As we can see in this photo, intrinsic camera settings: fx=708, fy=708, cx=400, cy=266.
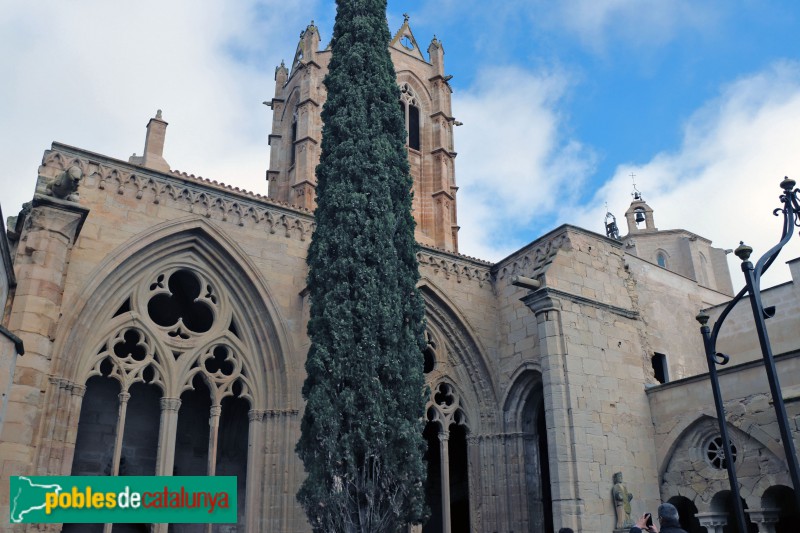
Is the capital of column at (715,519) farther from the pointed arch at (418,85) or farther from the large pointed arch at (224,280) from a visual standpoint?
the pointed arch at (418,85)

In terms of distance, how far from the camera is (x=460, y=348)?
1241 cm

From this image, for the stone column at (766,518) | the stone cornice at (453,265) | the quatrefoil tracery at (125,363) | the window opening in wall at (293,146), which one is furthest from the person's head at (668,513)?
the window opening in wall at (293,146)

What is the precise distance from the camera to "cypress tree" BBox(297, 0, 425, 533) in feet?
25.9

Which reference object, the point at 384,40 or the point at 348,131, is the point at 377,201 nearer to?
the point at 348,131

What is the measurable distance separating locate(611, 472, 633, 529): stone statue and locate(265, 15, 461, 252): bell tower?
11704mm

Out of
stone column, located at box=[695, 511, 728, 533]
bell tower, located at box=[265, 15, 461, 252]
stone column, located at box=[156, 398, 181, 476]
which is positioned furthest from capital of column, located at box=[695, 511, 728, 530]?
bell tower, located at box=[265, 15, 461, 252]

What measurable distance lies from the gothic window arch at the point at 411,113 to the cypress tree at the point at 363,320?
12.4m

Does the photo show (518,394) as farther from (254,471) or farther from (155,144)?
(155,144)

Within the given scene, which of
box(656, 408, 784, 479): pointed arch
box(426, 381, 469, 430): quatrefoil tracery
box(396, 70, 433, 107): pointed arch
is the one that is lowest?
box(656, 408, 784, 479): pointed arch

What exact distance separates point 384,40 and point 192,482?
22.9 ft

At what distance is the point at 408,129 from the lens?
74.9 feet

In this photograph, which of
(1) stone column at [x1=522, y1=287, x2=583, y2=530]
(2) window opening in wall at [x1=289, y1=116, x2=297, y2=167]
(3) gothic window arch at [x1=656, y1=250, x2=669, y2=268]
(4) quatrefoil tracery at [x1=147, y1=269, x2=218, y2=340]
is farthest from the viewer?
(3) gothic window arch at [x1=656, y1=250, x2=669, y2=268]

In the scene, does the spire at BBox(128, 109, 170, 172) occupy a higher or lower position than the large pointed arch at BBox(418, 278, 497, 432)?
higher

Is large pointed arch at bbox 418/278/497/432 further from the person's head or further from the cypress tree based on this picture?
the person's head
